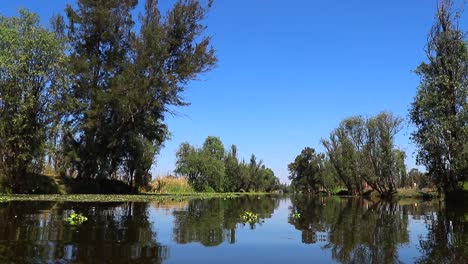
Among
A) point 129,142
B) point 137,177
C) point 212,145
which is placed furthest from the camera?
point 212,145

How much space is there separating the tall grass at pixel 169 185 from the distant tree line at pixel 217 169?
954cm

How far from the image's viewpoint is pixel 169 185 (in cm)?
5816

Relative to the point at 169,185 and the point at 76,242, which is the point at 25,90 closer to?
the point at 76,242

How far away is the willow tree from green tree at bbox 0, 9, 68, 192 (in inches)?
217

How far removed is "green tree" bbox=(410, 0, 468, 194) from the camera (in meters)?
36.0

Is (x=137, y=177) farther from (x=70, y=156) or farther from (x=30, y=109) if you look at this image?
(x=30, y=109)

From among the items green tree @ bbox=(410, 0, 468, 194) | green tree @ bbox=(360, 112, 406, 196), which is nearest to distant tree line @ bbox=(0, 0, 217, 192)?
green tree @ bbox=(410, 0, 468, 194)

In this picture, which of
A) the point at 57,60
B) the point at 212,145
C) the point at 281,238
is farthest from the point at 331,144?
the point at 281,238

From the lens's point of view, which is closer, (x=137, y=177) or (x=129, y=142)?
(x=129, y=142)

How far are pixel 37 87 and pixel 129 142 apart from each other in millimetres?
13287

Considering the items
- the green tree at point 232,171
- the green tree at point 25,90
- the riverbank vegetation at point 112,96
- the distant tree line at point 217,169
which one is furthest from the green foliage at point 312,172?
the green tree at point 25,90

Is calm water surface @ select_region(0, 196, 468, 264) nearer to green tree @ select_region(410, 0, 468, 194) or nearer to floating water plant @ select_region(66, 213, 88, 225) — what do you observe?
floating water plant @ select_region(66, 213, 88, 225)

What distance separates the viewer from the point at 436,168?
3900 cm

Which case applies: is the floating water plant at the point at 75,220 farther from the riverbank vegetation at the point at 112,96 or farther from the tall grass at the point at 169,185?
the tall grass at the point at 169,185
